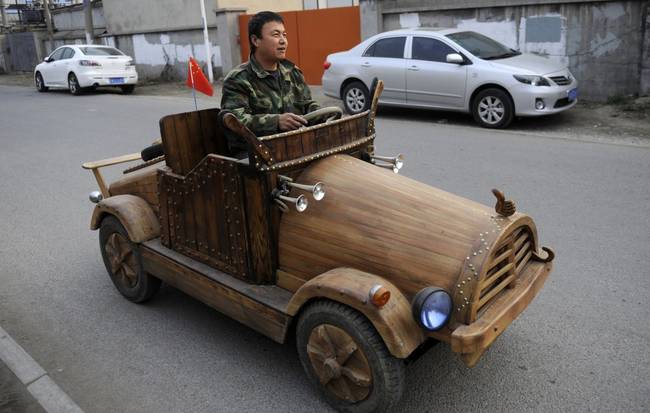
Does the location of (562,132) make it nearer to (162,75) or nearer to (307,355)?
(307,355)

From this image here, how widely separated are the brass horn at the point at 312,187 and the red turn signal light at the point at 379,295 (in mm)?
621

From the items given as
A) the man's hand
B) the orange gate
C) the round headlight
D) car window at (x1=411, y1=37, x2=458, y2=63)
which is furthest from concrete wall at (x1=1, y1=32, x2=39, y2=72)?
the round headlight

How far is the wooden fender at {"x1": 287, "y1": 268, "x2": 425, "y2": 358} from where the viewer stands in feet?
8.54

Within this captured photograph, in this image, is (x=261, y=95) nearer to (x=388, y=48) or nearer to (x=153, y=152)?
(x=153, y=152)

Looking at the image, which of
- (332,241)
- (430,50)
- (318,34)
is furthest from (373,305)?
(318,34)

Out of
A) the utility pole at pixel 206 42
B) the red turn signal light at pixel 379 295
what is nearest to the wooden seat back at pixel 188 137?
the red turn signal light at pixel 379 295

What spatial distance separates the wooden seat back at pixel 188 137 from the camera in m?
3.72

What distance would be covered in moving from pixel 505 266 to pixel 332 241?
0.86 meters

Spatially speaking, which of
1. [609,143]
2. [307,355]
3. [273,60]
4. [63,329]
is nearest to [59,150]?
[63,329]

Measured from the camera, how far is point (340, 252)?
2988 millimetres

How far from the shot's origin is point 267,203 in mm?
3158

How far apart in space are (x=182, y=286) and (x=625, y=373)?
2.62 metres

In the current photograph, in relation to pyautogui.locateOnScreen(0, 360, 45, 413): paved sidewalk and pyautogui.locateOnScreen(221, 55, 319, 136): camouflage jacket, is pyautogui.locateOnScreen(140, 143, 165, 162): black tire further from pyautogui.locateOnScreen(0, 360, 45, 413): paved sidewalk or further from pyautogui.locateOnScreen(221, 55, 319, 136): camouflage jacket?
pyautogui.locateOnScreen(0, 360, 45, 413): paved sidewalk

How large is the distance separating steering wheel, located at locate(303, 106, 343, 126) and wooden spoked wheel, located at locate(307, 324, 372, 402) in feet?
4.29
